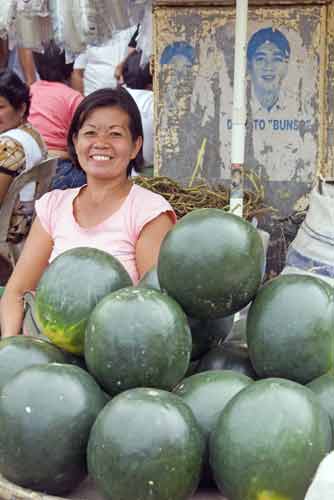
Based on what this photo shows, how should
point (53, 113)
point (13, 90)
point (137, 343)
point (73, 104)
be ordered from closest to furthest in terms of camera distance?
point (137, 343)
point (13, 90)
point (53, 113)
point (73, 104)

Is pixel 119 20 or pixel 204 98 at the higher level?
pixel 119 20

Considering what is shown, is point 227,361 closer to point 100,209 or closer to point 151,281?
point 151,281

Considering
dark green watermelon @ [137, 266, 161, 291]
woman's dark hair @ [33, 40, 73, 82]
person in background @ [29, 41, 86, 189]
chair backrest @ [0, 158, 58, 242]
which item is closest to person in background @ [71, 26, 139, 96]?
woman's dark hair @ [33, 40, 73, 82]

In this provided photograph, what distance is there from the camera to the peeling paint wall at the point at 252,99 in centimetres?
443

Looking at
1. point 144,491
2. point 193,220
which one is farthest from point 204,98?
point 144,491

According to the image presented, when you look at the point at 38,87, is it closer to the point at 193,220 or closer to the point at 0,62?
the point at 0,62

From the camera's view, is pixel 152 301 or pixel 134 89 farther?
pixel 134 89

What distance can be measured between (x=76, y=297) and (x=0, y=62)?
6072 mm

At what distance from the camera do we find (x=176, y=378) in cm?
164

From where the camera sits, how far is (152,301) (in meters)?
1.63

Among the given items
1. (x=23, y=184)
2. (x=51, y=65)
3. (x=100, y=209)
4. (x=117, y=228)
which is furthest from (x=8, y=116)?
(x=51, y=65)

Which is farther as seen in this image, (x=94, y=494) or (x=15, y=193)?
(x=15, y=193)

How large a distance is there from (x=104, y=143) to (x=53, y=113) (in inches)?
104

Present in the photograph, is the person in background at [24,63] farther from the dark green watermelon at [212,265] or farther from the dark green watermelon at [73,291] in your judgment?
the dark green watermelon at [212,265]
